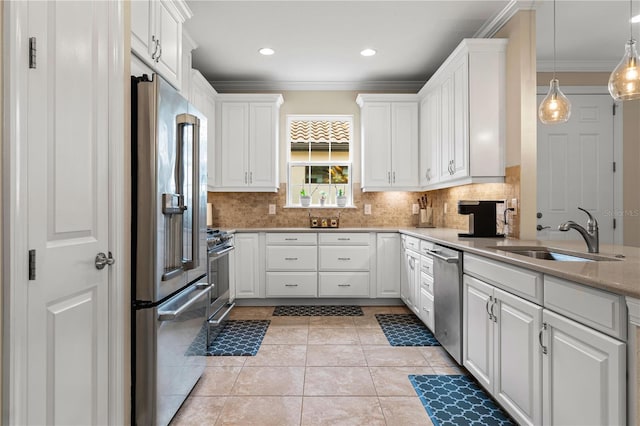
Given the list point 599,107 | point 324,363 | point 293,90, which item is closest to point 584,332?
point 324,363

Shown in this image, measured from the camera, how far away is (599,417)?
4.30 feet

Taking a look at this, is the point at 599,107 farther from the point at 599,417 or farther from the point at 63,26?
the point at 63,26

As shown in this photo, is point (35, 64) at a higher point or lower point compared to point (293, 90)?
lower

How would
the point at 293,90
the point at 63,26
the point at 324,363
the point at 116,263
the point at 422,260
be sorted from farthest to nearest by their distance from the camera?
the point at 293,90, the point at 422,260, the point at 324,363, the point at 116,263, the point at 63,26

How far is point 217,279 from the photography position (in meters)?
3.22

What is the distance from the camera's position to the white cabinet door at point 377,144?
181 inches

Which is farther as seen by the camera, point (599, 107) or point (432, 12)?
point (599, 107)

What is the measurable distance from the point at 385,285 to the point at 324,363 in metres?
1.76

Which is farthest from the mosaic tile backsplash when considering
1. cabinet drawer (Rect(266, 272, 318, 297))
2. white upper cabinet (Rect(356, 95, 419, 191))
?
cabinet drawer (Rect(266, 272, 318, 297))

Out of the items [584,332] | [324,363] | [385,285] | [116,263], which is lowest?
[324,363]

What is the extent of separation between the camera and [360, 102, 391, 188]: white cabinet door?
15.1ft

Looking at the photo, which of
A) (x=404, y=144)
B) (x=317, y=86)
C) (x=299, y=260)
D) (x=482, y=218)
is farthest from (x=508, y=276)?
(x=317, y=86)

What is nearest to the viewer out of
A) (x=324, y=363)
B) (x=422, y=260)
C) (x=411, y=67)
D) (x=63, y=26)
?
(x=63, y=26)

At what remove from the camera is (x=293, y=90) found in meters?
4.91
